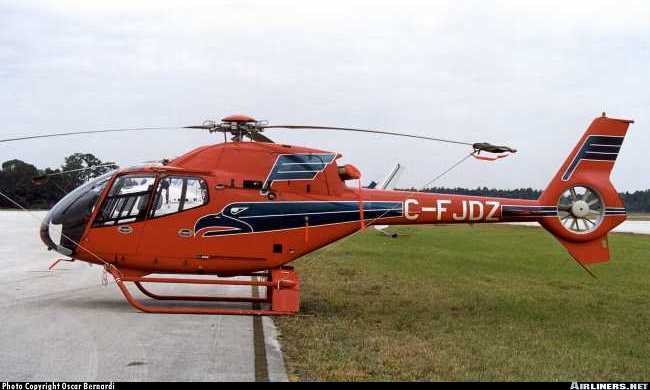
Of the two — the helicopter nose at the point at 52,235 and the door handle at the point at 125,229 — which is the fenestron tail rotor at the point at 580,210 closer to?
the door handle at the point at 125,229

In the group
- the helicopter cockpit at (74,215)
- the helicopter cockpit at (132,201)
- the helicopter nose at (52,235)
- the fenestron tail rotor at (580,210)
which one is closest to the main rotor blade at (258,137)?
the helicopter cockpit at (132,201)

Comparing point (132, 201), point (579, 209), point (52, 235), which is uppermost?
point (132, 201)

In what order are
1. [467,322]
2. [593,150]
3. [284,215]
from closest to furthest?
[467,322]
[284,215]
[593,150]

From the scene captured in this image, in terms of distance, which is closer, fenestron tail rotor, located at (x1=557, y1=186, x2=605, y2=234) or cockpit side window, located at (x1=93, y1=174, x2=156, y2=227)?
cockpit side window, located at (x1=93, y1=174, x2=156, y2=227)

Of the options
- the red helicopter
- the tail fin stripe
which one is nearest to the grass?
the red helicopter

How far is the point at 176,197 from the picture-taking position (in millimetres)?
11109

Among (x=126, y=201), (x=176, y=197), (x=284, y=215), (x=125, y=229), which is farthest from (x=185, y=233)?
(x=284, y=215)

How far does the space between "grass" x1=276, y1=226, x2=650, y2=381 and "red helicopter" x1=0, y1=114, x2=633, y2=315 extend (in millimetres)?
1409

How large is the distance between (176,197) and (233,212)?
3.15 feet

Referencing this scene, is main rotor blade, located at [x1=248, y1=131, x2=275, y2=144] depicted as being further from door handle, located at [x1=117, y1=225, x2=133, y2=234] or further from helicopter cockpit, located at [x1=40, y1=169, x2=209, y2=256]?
door handle, located at [x1=117, y1=225, x2=133, y2=234]

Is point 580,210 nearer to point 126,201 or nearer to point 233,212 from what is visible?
point 233,212

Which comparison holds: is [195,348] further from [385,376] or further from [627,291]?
[627,291]

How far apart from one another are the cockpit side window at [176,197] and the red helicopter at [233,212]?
16mm

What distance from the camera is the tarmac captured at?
6707 millimetres
